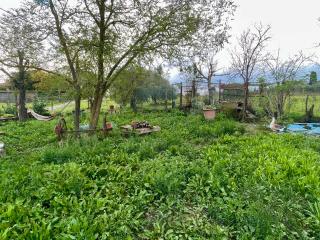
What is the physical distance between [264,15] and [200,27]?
32.4 feet

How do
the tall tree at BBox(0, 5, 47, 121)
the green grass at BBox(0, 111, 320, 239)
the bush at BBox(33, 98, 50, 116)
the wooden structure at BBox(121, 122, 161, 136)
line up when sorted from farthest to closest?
the bush at BBox(33, 98, 50, 116)
the wooden structure at BBox(121, 122, 161, 136)
the tall tree at BBox(0, 5, 47, 121)
the green grass at BBox(0, 111, 320, 239)

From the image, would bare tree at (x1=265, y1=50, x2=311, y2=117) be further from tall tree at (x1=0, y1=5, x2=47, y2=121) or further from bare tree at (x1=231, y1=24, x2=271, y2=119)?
tall tree at (x1=0, y1=5, x2=47, y2=121)

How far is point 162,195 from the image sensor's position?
4.02 meters

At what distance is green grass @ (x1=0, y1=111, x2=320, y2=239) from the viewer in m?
3.04

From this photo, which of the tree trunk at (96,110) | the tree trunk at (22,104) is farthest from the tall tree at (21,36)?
the tree trunk at (22,104)

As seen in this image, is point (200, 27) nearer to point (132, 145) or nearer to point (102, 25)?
point (102, 25)

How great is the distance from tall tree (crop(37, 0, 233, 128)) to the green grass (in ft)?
10.9

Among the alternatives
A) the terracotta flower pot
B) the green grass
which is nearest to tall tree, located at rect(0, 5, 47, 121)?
the green grass

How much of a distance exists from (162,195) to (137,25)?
18.6ft

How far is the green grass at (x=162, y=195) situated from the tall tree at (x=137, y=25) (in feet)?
10.9

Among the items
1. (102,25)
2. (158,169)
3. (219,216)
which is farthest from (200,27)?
(219,216)

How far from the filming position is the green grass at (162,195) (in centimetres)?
304

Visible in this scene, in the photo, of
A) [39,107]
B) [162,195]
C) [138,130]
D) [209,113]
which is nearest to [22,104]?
[39,107]

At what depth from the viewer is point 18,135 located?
1038 cm
